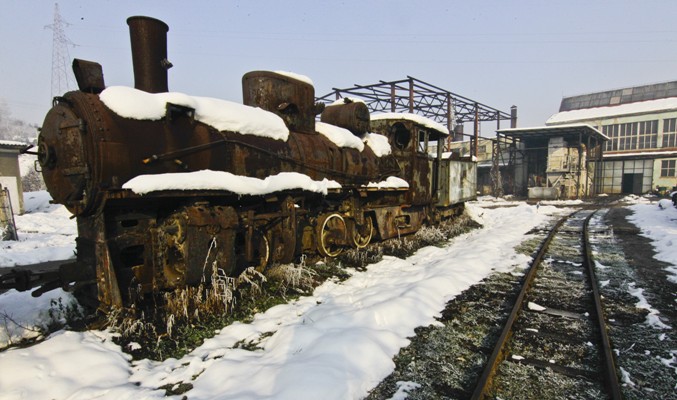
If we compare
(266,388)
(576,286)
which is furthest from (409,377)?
(576,286)

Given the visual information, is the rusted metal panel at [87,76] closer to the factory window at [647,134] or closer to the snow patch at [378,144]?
the snow patch at [378,144]

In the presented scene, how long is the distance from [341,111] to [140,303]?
229 inches

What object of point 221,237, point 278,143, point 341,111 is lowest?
point 221,237

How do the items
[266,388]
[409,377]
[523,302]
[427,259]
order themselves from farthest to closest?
[427,259]
[523,302]
[409,377]
[266,388]

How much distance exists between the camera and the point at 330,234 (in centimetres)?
737

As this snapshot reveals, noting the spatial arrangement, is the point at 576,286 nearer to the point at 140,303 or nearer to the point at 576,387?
the point at 576,387

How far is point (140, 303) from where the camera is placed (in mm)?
4688

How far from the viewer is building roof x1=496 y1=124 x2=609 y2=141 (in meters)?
30.2

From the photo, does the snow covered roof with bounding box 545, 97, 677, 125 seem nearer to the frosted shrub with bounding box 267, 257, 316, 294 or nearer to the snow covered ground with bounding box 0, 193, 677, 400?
the snow covered ground with bounding box 0, 193, 677, 400

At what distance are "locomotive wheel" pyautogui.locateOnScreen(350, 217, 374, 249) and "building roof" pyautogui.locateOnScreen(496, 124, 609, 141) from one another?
2761cm

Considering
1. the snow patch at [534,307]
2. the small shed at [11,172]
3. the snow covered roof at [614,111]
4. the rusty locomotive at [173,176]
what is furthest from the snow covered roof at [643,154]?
the small shed at [11,172]

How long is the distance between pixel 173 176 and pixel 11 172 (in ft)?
65.1

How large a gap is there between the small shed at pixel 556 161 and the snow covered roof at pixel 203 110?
100 ft

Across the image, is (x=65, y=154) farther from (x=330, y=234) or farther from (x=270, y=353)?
(x=330, y=234)
